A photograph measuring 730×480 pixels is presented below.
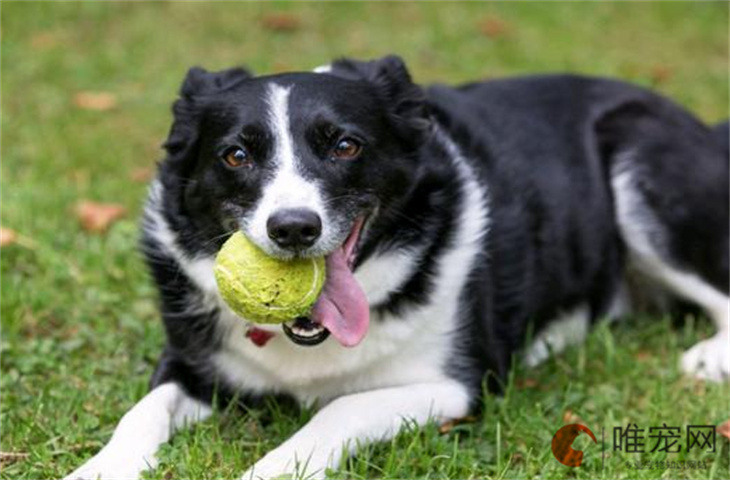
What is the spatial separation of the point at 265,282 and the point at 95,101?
401 cm

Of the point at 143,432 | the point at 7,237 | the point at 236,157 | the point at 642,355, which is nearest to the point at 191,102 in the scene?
the point at 236,157

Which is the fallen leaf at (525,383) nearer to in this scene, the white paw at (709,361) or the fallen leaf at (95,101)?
the white paw at (709,361)

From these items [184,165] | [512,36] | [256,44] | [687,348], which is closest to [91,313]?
[184,165]

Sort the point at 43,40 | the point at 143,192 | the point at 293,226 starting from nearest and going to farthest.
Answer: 1. the point at 293,226
2. the point at 143,192
3. the point at 43,40

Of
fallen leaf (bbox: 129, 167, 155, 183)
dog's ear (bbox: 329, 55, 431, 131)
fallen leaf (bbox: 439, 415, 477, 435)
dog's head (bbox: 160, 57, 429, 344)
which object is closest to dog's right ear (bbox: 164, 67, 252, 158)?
dog's head (bbox: 160, 57, 429, 344)

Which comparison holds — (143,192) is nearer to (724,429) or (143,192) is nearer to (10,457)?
(10,457)

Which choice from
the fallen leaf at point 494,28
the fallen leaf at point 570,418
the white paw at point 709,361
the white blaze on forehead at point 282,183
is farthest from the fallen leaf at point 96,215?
the fallen leaf at point 494,28

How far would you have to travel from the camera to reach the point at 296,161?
343cm

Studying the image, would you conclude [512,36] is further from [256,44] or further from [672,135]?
[672,135]

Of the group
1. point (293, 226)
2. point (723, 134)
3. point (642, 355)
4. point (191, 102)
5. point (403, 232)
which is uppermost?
point (191, 102)

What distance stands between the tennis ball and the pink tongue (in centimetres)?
10

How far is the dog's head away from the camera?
333 centimetres

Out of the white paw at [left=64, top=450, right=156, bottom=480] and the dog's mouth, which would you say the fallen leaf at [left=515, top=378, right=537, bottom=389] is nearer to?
the dog's mouth

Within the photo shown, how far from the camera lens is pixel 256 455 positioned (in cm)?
362
